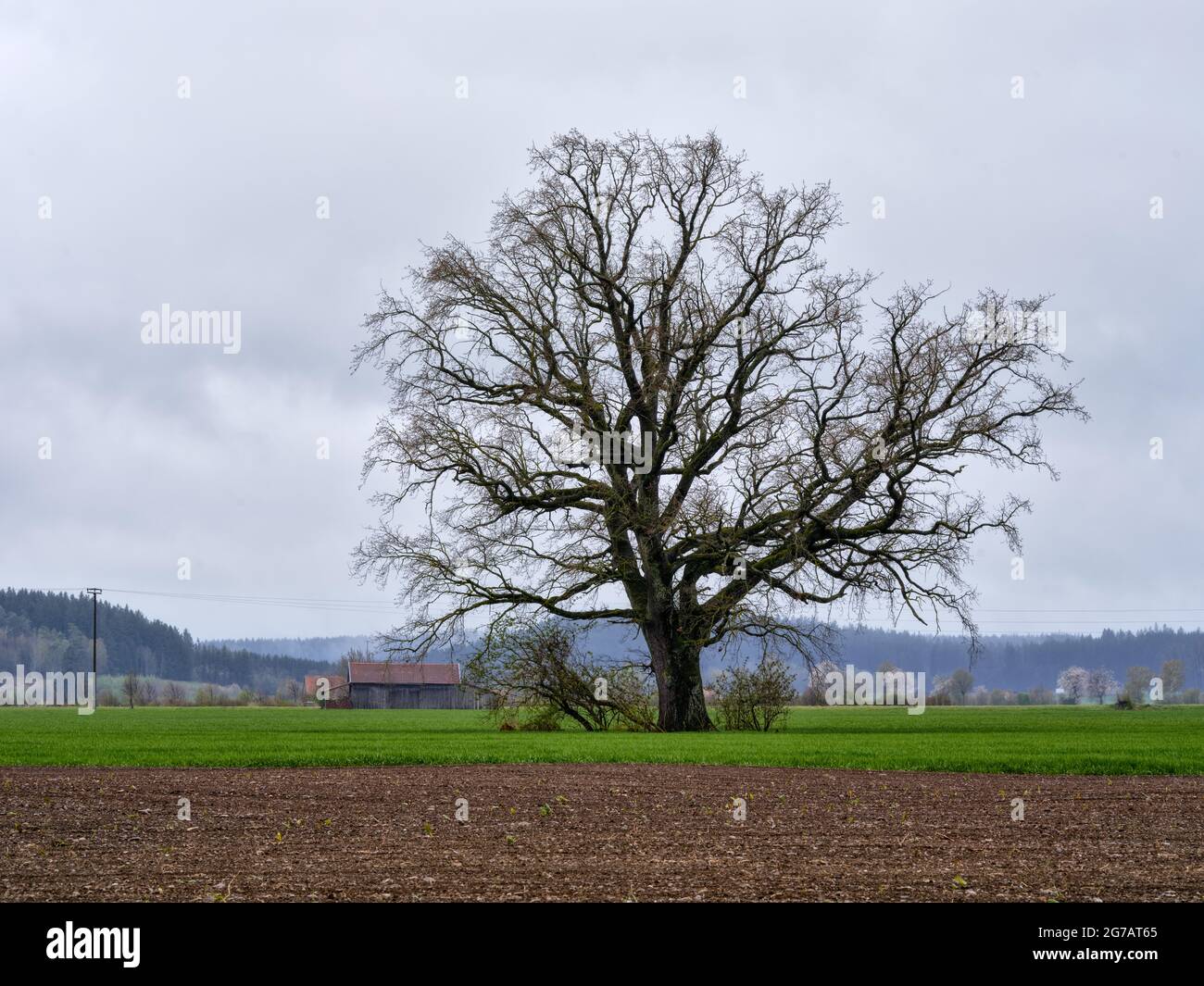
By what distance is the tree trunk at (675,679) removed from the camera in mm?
38938

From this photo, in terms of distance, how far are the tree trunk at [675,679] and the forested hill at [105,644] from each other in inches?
4717

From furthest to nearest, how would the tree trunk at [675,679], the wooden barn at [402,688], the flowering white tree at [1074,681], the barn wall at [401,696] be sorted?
the flowering white tree at [1074,681]
the wooden barn at [402,688]
the barn wall at [401,696]
the tree trunk at [675,679]

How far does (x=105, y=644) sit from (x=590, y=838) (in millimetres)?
175117

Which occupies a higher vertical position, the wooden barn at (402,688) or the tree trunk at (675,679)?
the tree trunk at (675,679)

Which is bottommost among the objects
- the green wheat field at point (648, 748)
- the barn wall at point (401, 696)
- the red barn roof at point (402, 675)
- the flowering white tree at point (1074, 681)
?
the flowering white tree at point (1074, 681)

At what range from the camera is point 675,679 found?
38938 millimetres

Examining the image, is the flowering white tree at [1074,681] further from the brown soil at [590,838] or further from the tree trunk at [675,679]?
the brown soil at [590,838]

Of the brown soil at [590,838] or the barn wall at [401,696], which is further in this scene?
the barn wall at [401,696]

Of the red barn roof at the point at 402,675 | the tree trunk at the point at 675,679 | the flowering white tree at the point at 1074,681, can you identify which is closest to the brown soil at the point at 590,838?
the tree trunk at the point at 675,679

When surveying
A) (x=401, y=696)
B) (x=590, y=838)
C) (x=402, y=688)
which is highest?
(x=590, y=838)

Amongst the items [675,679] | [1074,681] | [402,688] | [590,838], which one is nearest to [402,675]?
[402,688]

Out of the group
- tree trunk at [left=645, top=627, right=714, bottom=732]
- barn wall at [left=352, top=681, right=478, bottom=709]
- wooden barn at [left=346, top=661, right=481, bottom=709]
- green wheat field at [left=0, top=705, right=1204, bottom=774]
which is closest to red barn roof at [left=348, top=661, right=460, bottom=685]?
wooden barn at [left=346, top=661, right=481, bottom=709]

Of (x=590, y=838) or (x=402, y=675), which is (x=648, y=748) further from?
(x=402, y=675)
